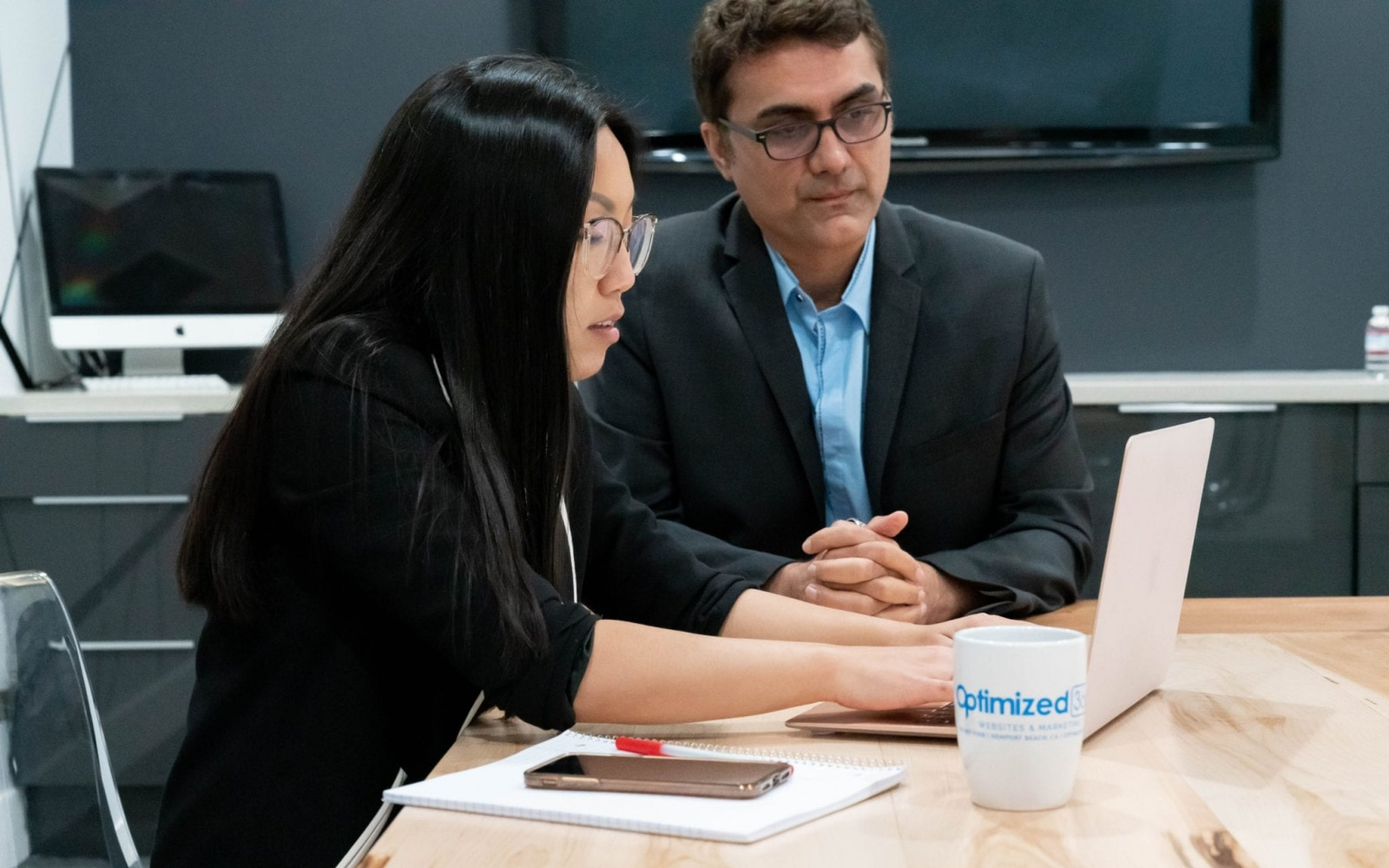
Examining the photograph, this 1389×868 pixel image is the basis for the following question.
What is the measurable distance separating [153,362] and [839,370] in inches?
77.4

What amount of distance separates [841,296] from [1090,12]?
155 cm

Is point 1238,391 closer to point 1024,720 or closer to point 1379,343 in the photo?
point 1379,343

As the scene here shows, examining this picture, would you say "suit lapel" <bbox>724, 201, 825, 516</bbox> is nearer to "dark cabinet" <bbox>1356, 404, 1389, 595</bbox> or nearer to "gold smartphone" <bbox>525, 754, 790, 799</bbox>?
"gold smartphone" <bbox>525, 754, 790, 799</bbox>

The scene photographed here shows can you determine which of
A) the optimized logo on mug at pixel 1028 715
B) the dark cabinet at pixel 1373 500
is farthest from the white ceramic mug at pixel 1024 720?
the dark cabinet at pixel 1373 500

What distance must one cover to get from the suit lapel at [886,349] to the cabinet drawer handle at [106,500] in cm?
164

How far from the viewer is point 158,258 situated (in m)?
3.15

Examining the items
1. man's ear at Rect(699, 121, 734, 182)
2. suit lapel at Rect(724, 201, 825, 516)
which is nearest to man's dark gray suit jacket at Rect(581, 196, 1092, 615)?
suit lapel at Rect(724, 201, 825, 516)

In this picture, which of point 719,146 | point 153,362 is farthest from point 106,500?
point 719,146

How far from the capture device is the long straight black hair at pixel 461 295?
111 centimetres

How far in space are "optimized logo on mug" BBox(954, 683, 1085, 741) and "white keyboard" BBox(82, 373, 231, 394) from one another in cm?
241

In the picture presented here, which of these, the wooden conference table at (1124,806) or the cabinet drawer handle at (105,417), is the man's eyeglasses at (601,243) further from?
the cabinet drawer handle at (105,417)

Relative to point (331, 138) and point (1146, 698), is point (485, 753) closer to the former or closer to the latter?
point (1146, 698)

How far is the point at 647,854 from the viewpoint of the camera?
2.45ft

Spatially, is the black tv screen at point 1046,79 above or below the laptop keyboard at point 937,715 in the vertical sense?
above
